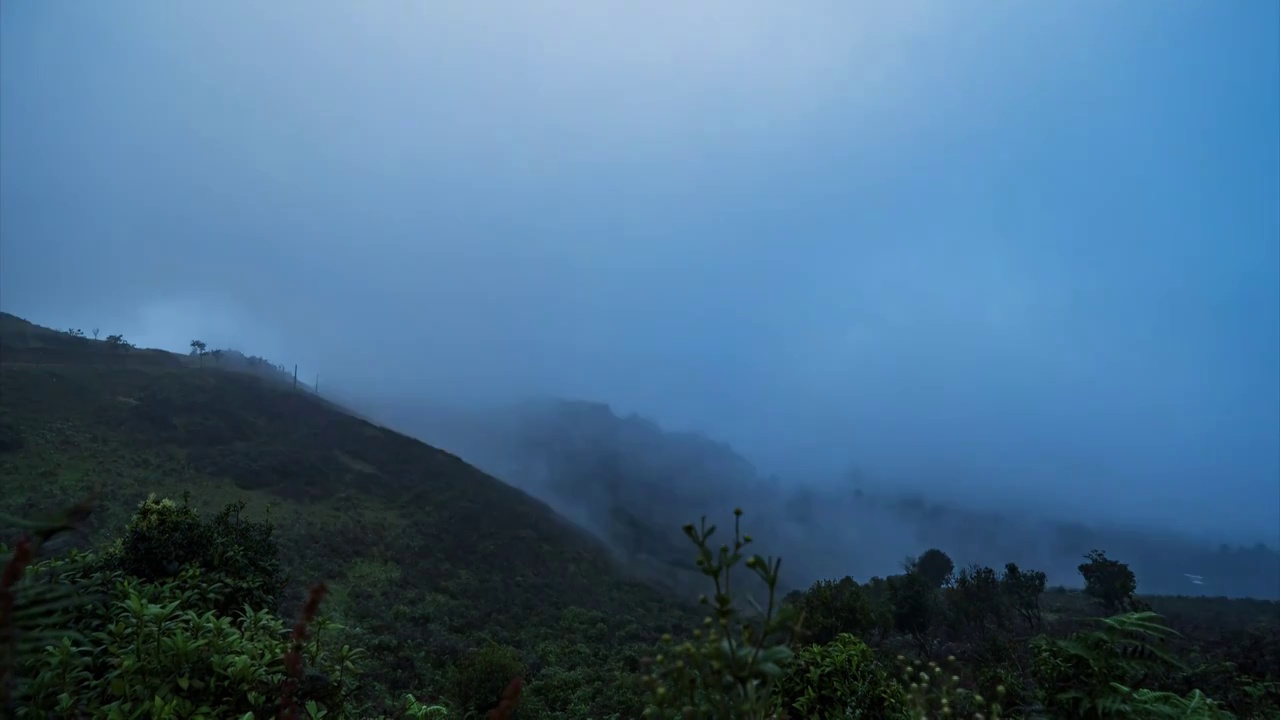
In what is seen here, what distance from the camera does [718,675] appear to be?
5.52 ft

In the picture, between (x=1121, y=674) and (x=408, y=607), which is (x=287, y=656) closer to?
(x=1121, y=674)

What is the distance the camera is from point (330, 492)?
37.2m

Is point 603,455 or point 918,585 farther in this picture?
point 603,455

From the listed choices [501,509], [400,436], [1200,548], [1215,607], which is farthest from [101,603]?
[1200,548]

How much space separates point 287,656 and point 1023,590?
27.2 metres

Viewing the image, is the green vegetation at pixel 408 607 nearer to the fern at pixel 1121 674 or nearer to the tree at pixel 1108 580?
the fern at pixel 1121 674

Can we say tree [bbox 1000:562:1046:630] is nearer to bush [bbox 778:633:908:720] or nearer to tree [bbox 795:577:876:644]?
tree [bbox 795:577:876:644]

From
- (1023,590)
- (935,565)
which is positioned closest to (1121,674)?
(1023,590)

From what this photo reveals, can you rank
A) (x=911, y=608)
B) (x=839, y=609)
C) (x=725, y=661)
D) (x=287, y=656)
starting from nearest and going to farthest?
(x=287, y=656), (x=725, y=661), (x=839, y=609), (x=911, y=608)

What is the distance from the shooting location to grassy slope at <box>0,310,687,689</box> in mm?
22734

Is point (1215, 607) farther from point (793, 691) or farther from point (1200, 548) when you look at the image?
point (1200, 548)

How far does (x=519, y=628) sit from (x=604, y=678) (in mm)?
8160

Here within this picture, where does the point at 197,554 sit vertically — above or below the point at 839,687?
above

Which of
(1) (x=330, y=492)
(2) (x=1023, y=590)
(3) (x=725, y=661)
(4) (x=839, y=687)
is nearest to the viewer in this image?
(3) (x=725, y=661)
